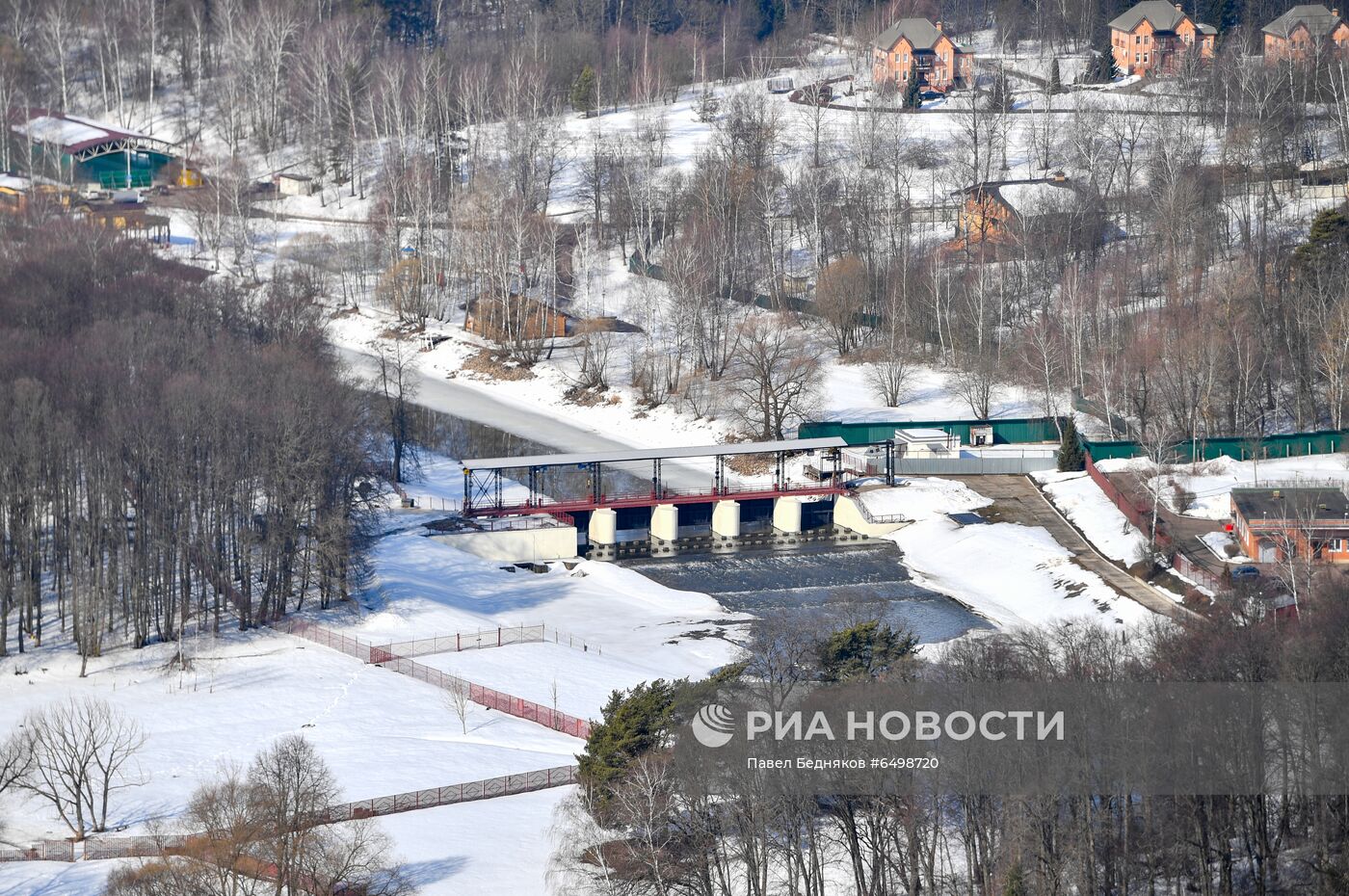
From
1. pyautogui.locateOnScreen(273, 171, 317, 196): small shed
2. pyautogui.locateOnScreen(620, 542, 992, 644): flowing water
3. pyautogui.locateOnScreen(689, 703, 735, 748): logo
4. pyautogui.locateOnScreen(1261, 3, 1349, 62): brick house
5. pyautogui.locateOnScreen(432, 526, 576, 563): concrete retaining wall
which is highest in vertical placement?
pyautogui.locateOnScreen(1261, 3, 1349, 62): brick house

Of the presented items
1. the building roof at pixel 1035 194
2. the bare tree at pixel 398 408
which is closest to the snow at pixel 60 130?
the bare tree at pixel 398 408

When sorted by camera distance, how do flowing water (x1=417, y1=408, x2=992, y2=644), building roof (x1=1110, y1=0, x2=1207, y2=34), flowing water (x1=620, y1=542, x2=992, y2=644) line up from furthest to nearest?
building roof (x1=1110, y1=0, x2=1207, y2=34) < flowing water (x1=417, y1=408, x2=992, y2=644) < flowing water (x1=620, y1=542, x2=992, y2=644)

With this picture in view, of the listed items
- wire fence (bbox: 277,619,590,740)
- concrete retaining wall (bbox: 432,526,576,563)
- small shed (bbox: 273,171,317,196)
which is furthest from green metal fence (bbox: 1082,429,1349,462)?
small shed (bbox: 273,171,317,196)

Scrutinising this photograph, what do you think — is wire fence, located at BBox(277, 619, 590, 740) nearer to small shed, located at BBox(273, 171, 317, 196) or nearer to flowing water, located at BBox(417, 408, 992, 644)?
flowing water, located at BBox(417, 408, 992, 644)

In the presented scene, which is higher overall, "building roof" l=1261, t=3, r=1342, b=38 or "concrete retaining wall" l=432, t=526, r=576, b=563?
"building roof" l=1261, t=3, r=1342, b=38

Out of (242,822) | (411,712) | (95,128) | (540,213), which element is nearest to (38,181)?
(95,128)

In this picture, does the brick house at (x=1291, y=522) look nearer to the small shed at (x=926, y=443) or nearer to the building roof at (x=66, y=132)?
the small shed at (x=926, y=443)

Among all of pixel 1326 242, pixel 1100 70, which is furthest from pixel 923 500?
pixel 1100 70
